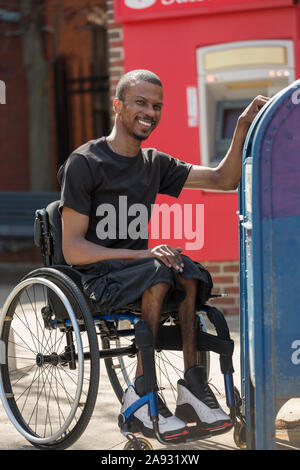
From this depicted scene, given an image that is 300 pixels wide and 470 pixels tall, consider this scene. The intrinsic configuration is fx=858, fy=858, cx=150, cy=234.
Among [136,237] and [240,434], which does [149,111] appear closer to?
[136,237]

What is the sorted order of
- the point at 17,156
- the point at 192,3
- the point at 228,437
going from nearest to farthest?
1. the point at 228,437
2. the point at 192,3
3. the point at 17,156

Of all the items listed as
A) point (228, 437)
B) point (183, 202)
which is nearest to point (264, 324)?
point (228, 437)

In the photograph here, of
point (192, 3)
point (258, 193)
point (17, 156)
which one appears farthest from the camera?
point (17, 156)

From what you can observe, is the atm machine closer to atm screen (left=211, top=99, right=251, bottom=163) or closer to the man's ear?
atm screen (left=211, top=99, right=251, bottom=163)

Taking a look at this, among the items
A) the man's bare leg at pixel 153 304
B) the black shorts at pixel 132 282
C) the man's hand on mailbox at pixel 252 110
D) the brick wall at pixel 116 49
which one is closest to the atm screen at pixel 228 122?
the brick wall at pixel 116 49

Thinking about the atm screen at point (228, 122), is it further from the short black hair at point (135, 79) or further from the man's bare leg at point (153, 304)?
the man's bare leg at point (153, 304)

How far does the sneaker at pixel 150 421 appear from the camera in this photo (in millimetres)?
3582

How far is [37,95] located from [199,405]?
9.89 metres

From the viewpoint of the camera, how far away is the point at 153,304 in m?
3.68

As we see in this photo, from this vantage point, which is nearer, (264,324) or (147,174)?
(264,324)

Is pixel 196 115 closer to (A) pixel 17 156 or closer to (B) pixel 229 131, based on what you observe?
(B) pixel 229 131

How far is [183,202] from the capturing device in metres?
7.32

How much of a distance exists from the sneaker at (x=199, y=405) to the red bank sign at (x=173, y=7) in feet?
13.8
